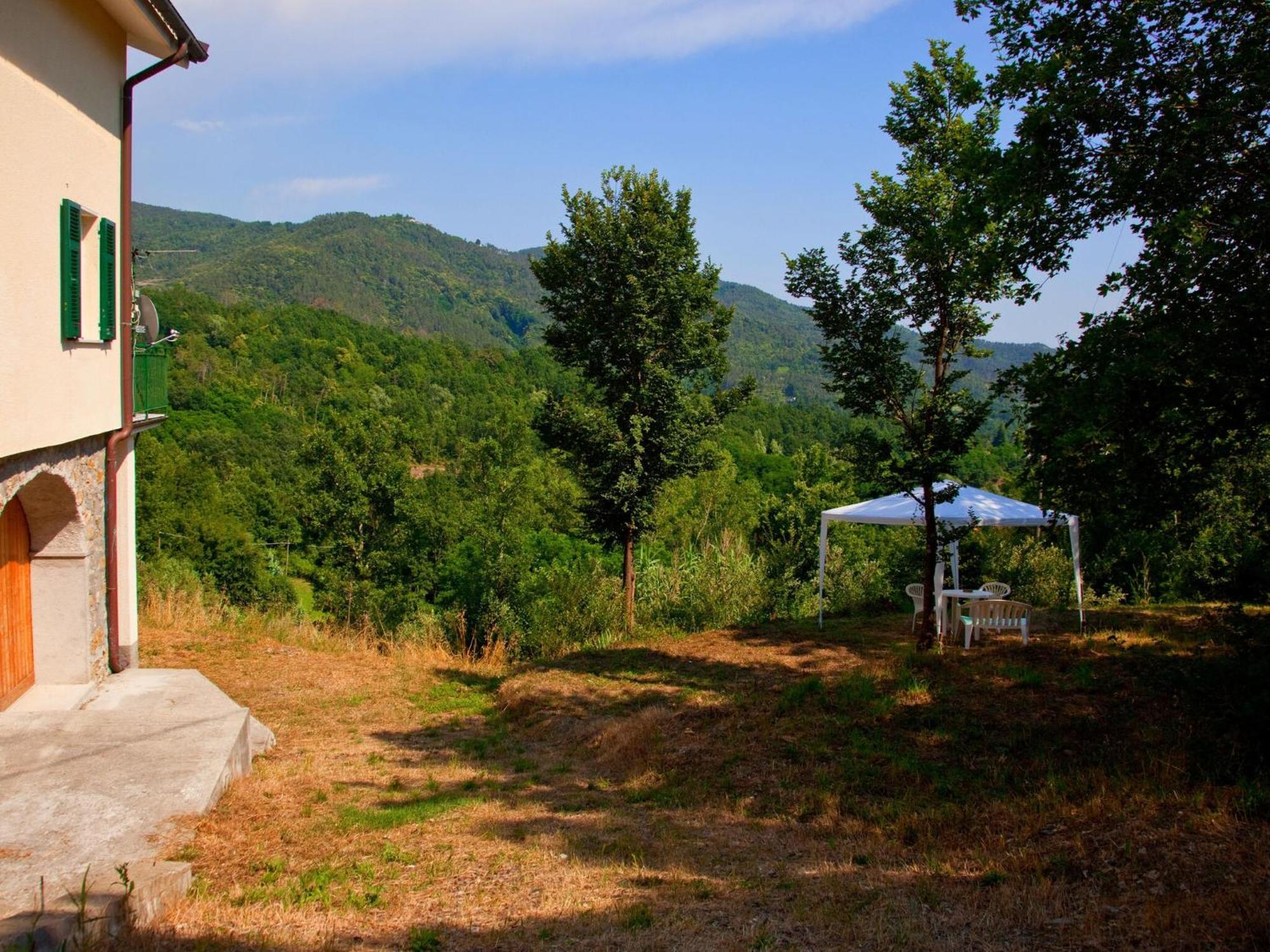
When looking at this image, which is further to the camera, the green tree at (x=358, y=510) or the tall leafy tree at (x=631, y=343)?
the green tree at (x=358, y=510)

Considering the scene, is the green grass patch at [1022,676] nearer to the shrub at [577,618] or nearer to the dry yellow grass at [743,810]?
the dry yellow grass at [743,810]

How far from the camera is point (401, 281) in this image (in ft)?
495

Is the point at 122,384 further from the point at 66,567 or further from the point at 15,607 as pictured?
the point at 15,607

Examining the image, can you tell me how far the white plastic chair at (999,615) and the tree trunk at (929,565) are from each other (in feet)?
1.81

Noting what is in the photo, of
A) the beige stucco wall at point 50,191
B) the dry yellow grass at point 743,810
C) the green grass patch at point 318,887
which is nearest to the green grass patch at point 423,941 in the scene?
the dry yellow grass at point 743,810

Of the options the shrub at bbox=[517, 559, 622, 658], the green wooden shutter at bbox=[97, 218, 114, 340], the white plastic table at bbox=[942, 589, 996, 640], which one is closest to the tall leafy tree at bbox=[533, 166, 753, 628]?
the shrub at bbox=[517, 559, 622, 658]

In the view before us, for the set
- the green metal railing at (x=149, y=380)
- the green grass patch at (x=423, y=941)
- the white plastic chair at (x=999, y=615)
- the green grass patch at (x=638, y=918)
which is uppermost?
the green metal railing at (x=149, y=380)

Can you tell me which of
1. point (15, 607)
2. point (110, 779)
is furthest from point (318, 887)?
point (15, 607)

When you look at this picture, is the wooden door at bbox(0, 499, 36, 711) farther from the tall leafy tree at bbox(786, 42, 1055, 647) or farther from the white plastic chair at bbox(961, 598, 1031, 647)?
the white plastic chair at bbox(961, 598, 1031, 647)

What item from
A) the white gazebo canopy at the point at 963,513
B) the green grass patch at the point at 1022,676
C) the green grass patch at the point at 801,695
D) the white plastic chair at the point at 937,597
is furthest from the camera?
the white plastic chair at the point at 937,597

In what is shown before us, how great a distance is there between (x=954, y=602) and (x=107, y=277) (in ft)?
35.7

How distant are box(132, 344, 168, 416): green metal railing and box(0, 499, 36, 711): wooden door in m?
1.64

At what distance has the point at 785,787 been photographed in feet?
24.3

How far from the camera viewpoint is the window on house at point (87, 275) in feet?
22.8
